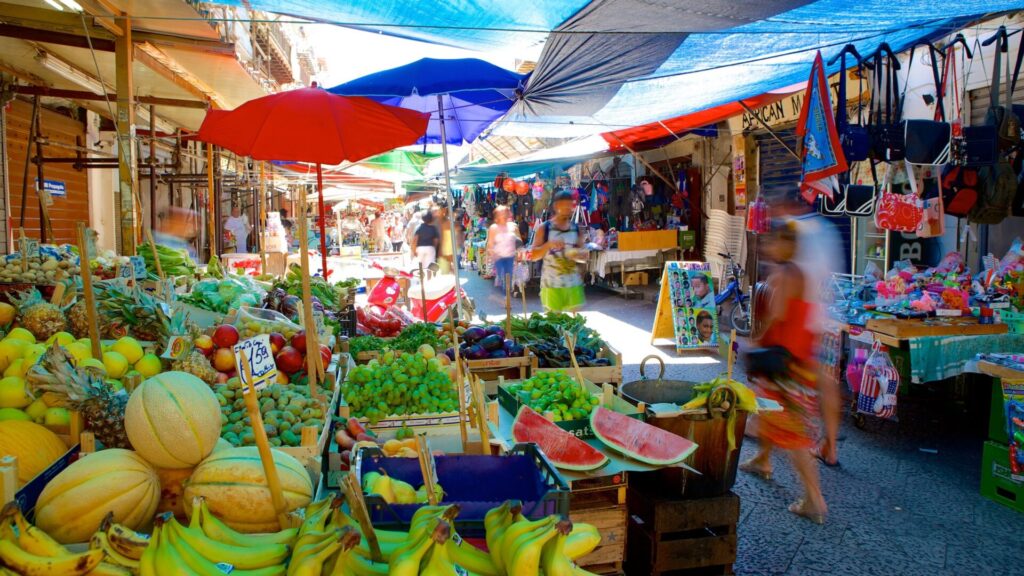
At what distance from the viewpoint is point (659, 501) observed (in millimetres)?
3344

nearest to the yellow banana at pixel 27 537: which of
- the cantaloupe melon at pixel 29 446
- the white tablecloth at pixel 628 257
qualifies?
the cantaloupe melon at pixel 29 446

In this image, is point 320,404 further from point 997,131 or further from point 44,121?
point 44,121

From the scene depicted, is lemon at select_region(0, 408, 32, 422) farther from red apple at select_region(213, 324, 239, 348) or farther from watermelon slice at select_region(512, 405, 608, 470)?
watermelon slice at select_region(512, 405, 608, 470)

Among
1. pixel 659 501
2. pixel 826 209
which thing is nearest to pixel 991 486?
pixel 659 501

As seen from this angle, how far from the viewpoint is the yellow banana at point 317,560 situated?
5.15 feet

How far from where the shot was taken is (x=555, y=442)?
329cm

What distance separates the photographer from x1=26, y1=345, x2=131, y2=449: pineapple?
2490mm

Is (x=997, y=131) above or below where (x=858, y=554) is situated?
above

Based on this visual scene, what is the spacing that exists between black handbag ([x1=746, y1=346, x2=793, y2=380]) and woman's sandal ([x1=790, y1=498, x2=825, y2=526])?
2.81ft

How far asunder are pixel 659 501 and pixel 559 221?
4.90 metres

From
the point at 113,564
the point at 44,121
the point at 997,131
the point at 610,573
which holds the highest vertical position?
the point at 44,121

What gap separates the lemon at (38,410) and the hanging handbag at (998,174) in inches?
282

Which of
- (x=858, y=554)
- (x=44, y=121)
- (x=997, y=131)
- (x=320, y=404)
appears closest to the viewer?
(x=320, y=404)

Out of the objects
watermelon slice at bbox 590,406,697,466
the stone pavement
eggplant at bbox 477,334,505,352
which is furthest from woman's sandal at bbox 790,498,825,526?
eggplant at bbox 477,334,505,352
